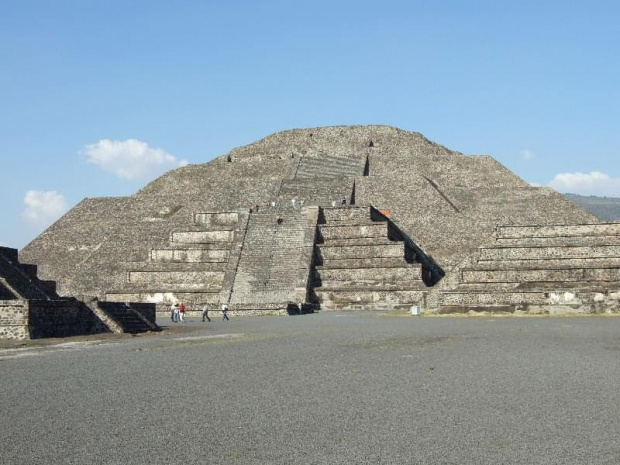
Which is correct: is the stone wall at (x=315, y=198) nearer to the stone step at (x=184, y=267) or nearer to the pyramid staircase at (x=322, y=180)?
the pyramid staircase at (x=322, y=180)

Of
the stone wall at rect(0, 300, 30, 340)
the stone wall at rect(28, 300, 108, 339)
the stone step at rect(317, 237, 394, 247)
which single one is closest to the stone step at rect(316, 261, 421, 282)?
the stone step at rect(317, 237, 394, 247)

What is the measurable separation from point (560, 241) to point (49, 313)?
19.5 metres

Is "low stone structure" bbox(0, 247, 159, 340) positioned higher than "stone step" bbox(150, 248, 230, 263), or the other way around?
"stone step" bbox(150, 248, 230, 263)

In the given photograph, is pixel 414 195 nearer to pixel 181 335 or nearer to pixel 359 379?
pixel 181 335

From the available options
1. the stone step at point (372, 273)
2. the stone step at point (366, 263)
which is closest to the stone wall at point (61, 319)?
the stone step at point (372, 273)

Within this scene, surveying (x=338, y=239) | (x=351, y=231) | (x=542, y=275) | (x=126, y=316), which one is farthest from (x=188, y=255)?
(x=542, y=275)

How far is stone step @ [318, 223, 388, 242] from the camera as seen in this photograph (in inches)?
1374

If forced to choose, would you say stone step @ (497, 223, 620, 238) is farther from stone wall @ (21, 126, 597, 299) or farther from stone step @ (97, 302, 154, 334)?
stone step @ (97, 302, 154, 334)

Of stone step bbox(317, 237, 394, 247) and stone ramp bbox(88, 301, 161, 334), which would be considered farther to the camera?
stone step bbox(317, 237, 394, 247)

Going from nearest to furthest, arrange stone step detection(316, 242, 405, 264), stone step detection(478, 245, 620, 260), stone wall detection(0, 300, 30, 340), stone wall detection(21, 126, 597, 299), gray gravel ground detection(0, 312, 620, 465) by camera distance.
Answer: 1. gray gravel ground detection(0, 312, 620, 465)
2. stone wall detection(0, 300, 30, 340)
3. stone step detection(478, 245, 620, 260)
4. stone step detection(316, 242, 405, 264)
5. stone wall detection(21, 126, 597, 299)

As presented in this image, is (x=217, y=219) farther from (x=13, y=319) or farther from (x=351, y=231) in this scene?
(x=13, y=319)

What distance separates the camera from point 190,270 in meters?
34.1

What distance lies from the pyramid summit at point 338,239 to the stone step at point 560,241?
0.07m

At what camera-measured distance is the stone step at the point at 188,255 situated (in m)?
35.0
